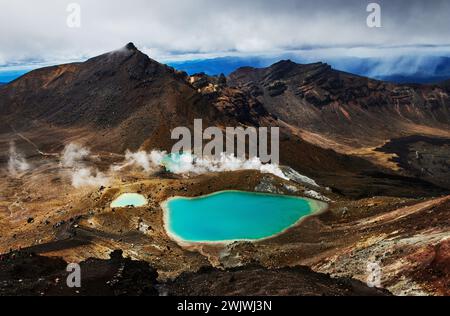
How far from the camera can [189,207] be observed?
313 ft

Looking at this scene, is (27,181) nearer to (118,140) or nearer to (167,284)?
(118,140)

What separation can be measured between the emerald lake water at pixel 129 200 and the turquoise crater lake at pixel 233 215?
5272 mm

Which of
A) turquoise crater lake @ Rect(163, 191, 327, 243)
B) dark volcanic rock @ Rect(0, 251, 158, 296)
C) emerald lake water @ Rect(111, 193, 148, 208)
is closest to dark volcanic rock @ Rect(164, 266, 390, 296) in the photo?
dark volcanic rock @ Rect(0, 251, 158, 296)

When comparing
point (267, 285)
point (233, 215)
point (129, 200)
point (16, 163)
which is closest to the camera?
point (267, 285)

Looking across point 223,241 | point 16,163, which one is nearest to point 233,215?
point 223,241

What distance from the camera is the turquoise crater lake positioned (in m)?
78.9

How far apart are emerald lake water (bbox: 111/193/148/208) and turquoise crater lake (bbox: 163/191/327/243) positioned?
5272 mm

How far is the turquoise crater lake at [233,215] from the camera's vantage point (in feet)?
259

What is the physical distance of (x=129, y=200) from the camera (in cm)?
9919

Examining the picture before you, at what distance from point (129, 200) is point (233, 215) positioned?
77.9 ft

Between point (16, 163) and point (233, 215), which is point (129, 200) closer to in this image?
point (233, 215)
